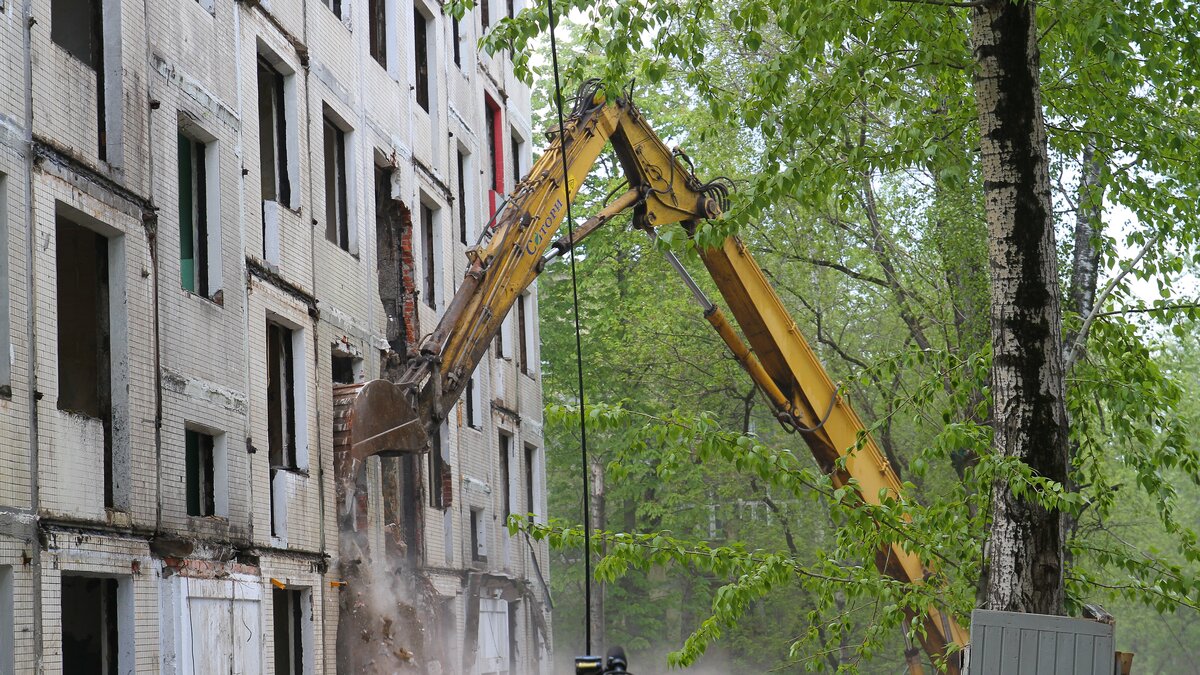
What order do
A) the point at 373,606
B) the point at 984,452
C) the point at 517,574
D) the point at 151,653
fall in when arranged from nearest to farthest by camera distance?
the point at 984,452 < the point at 151,653 < the point at 373,606 < the point at 517,574

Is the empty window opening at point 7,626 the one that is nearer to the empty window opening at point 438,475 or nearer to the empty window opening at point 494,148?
the empty window opening at point 438,475

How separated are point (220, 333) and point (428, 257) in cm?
766

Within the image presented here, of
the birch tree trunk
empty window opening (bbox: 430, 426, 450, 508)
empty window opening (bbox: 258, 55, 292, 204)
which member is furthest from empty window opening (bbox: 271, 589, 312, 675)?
the birch tree trunk

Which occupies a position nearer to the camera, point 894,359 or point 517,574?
point 894,359

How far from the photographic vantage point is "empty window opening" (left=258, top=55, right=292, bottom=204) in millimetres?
15891

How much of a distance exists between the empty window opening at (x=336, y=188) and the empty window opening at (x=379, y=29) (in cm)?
222

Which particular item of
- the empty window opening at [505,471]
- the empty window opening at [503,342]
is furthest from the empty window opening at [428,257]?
the empty window opening at [505,471]

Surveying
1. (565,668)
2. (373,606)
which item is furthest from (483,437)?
(565,668)

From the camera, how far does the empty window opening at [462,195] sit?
2323 cm

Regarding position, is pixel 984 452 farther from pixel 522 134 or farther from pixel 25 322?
pixel 522 134

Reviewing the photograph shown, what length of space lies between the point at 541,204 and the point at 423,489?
566 centimetres

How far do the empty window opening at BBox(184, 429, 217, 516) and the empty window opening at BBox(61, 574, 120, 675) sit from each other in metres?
1.60

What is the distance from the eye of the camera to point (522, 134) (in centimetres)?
2819

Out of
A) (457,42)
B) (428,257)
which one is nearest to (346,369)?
(428,257)
